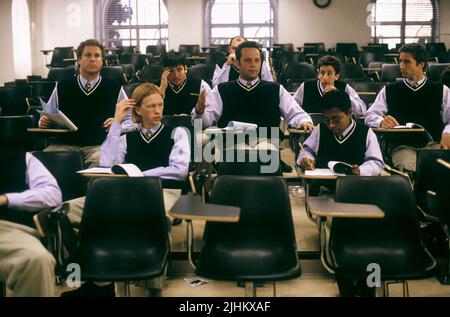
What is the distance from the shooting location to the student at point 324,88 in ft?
17.5

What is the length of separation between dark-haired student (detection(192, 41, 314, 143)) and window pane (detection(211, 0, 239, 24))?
33.1 ft

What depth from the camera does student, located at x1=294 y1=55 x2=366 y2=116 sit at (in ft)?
17.5

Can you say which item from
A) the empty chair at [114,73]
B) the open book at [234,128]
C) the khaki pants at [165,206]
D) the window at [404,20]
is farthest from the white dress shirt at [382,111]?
the window at [404,20]

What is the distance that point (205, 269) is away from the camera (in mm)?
2764

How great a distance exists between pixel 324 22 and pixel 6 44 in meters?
7.04

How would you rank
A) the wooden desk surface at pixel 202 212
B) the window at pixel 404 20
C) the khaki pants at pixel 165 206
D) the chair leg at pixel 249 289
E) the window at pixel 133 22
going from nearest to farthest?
the wooden desk surface at pixel 202 212, the chair leg at pixel 249 289, the khaki pants at pixel 165 206, the window at pixel 404 20, the window at pixel 133 22

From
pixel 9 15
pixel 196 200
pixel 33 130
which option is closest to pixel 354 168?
pixel 196 200

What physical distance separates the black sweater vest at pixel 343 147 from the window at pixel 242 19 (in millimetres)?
11098

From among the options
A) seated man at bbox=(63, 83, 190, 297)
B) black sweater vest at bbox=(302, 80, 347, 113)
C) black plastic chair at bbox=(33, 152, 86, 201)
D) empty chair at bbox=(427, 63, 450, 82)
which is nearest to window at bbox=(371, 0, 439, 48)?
empty chair at bbox=(427, 63, 450, 82)

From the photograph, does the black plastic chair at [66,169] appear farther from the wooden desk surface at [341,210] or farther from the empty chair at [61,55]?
the empty chair at [61,55]

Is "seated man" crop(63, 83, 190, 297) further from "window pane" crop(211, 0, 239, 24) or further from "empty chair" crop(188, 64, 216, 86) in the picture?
"window pane" crop(211, 0, 239, 24)
